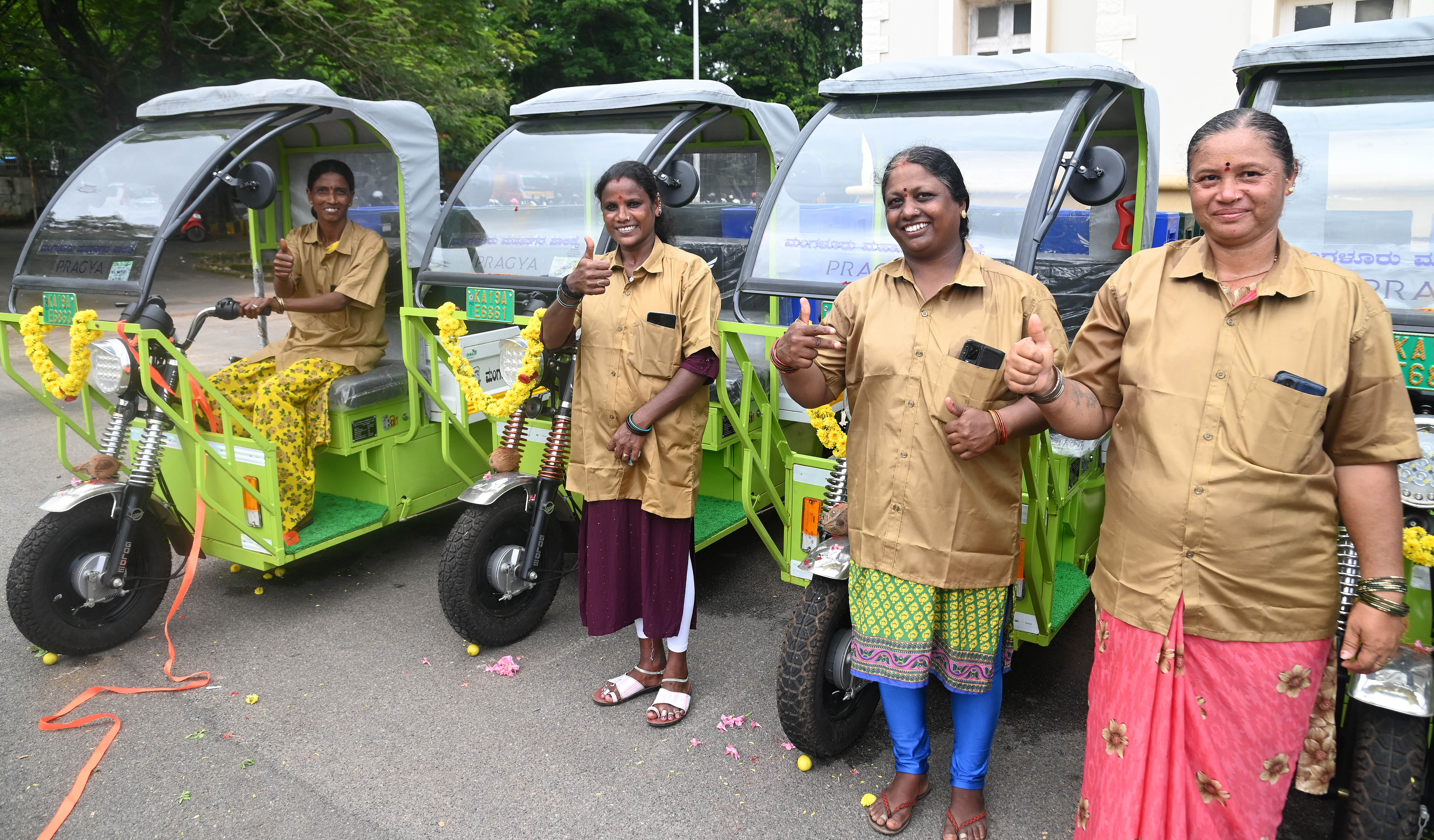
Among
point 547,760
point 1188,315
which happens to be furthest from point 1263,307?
point 547,760

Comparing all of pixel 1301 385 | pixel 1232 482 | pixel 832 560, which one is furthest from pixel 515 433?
pixel 1301 385

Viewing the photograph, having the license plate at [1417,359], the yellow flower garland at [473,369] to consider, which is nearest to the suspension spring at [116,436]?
the yellow flower garland at [473,369]

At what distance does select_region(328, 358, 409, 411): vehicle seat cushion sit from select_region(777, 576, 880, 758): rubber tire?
7.77 ft

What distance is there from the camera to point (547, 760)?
338cm

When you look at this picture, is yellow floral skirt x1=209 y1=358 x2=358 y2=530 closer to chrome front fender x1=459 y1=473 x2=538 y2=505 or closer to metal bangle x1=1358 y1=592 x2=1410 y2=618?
chrome front fender x1=459 y1=473 x2=538 y2=505

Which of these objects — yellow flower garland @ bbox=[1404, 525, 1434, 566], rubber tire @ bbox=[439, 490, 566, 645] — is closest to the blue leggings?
yellow flower garland @ bbox=[1404, 525, 1434, 566]

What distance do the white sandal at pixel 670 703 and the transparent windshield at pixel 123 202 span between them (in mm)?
2645

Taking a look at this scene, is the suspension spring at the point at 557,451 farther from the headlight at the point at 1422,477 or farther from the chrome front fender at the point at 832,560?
the headlight at the point at 1422,477

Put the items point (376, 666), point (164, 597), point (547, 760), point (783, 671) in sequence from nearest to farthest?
point (783, 671) < point (547, 760) < point (376, 666) < point (164, 597)

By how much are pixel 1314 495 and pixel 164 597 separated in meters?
4.69

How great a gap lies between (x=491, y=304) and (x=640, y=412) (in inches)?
53.7

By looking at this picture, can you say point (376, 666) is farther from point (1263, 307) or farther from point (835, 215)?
point (1263, 307)

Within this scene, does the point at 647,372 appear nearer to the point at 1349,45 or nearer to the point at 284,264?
the point at 284,264

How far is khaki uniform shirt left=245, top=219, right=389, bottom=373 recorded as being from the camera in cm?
475
